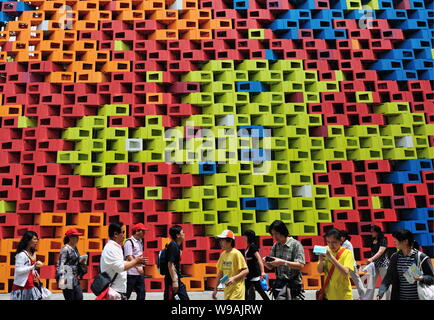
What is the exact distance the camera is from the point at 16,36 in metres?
11.1

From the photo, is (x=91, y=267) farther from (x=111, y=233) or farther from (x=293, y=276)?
(x=293, y=276)

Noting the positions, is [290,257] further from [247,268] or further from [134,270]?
[134,270]

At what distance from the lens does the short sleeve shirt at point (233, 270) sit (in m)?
4.86

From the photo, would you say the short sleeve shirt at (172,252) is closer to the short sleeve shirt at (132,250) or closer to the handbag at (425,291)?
the short sleeve shirt at (132,250)

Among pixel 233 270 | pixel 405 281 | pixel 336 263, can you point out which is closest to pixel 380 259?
pixel 405 281

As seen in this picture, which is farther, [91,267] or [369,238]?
[369,238]

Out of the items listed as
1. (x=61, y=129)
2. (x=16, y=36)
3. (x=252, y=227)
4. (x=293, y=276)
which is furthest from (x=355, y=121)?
(x=16, y=36)

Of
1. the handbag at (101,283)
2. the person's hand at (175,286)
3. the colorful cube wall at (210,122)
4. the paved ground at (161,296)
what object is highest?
the colorful cube wall at (210,122)

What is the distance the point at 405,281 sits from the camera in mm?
4199

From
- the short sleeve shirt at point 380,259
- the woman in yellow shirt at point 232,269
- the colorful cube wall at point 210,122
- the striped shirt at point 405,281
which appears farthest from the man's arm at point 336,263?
the colorful cube wall at point 210,122

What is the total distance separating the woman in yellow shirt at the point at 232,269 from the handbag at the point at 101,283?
1.43 m

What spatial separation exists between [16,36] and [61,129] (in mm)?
3196

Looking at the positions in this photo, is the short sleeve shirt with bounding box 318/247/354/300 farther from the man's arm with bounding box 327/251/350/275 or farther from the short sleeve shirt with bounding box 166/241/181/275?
the short sleeve shirt with bounding box 166/241/181/275

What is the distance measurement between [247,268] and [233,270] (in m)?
0.19
